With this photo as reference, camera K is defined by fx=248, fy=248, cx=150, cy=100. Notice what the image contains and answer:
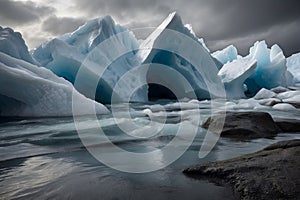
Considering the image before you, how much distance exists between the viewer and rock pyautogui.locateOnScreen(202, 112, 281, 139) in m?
4.54

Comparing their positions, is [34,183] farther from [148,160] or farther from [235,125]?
[235,125]

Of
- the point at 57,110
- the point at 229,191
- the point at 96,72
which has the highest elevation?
the point at 96,72

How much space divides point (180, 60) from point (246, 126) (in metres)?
12.7

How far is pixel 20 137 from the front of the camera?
454cm

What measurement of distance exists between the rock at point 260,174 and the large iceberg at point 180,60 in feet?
42.2

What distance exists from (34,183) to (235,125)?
375 centimetres

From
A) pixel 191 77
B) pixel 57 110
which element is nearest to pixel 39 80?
pixel 57 110

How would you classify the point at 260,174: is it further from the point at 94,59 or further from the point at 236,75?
the point at 236,75

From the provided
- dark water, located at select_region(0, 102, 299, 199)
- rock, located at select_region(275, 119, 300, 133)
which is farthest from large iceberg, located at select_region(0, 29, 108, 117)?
rock, located at select_region(275, 119, 300, 133)

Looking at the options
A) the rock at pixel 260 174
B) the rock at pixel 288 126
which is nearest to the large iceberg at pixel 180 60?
the rock at pixel 288 126

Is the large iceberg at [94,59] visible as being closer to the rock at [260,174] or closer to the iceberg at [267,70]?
the rock at [260,174]

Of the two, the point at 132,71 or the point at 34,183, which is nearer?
the point at 34,183

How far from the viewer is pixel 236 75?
1817cm

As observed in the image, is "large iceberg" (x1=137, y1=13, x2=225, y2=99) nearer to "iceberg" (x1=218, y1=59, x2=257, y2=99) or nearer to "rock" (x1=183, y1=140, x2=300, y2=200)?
"iceberg" (x1=218, y1=59, x2=257, y2=99)
